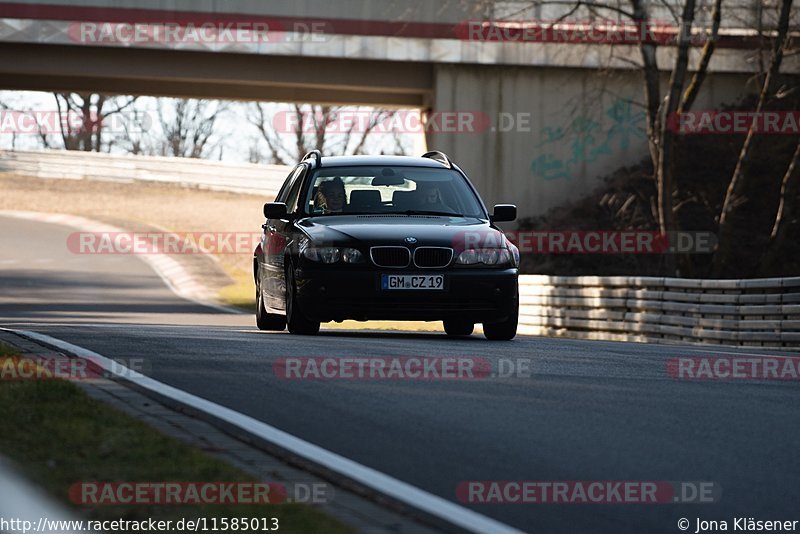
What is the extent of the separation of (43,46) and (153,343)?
23.8m

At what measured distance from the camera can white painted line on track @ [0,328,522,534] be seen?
558 cm

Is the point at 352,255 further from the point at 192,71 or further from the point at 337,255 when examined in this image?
the point at 192,71

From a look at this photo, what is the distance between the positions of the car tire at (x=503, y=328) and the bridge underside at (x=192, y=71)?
71.3ft

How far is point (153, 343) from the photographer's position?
1220cm

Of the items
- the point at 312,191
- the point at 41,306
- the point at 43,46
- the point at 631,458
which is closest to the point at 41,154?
the point at 43,46

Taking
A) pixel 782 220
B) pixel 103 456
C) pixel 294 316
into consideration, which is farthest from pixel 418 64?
pixel 103 456

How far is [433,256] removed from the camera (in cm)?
1345

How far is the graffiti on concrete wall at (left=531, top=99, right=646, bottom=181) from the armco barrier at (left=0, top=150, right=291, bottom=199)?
22467 mm

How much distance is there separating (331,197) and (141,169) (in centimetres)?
4773

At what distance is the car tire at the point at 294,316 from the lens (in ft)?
45.2
